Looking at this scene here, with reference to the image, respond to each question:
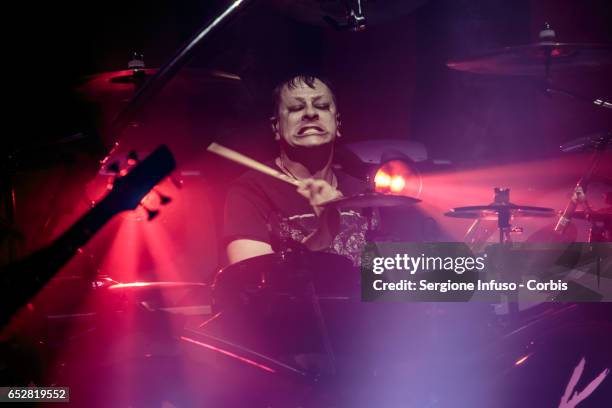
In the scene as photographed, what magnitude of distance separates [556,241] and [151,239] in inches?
69.6

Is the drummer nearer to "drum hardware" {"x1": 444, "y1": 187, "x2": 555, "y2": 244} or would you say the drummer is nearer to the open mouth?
the open mouth

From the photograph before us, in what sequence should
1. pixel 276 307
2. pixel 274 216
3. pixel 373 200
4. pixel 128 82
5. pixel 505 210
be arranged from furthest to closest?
pixel 274 216, pixel 505 210, pixel 128 82, pixel 373 200, pixel 276 307

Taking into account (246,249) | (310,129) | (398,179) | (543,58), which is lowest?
(246,249)

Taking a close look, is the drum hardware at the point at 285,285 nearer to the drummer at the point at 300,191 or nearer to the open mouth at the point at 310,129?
the drummer at the point at 300,191

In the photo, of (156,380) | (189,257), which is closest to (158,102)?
(189,257)

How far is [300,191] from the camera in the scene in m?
2.44

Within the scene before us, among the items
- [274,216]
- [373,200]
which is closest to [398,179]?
[274,216]

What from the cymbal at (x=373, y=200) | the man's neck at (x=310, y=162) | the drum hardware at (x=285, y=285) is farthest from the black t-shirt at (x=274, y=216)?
the drum hardware at (x=285, y=285)

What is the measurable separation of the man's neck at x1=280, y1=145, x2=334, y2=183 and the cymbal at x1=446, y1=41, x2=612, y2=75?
0.64 m

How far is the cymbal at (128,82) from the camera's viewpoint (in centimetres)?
224

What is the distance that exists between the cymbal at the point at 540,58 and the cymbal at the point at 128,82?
965 mm

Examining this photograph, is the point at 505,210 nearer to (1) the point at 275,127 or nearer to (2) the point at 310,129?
(2) the point at 310,129

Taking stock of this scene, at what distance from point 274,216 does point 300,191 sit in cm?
15

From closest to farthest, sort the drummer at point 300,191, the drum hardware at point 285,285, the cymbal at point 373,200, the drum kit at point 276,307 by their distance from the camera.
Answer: the drum kit at point 276,307 → the drum hardware at point 285,285 → the cymbal at point 373,200 → the drummer at point 300,191
